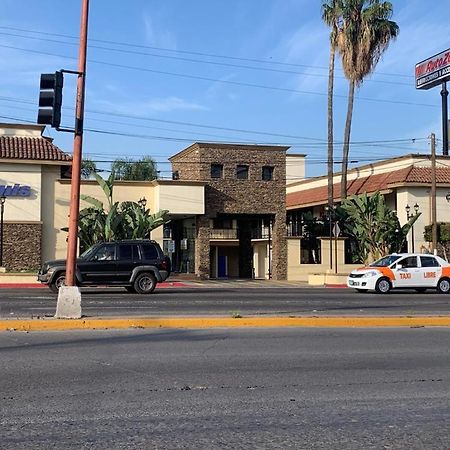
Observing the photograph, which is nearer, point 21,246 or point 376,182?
point 21,246

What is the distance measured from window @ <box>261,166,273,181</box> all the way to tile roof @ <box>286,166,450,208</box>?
6.25m

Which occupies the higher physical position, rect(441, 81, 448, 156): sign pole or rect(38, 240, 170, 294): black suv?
rect(441, 81, 448, 156): sign pole

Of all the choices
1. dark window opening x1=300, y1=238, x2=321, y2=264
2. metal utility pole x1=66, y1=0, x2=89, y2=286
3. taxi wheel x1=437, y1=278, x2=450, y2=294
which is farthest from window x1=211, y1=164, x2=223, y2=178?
metal utility pole x1=66, y1=0, x2=89, y2=286

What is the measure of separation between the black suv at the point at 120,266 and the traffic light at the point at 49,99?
10675 mm

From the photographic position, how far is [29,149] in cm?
3741

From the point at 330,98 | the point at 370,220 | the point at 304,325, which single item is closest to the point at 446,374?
the point at 304,325

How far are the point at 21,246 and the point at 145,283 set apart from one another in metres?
14.5

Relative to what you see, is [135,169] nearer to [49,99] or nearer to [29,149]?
[29,149]

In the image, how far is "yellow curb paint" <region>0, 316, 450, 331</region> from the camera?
13.1m

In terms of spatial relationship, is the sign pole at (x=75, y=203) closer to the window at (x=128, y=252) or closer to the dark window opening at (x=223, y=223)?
the window at (x=128, y=252)

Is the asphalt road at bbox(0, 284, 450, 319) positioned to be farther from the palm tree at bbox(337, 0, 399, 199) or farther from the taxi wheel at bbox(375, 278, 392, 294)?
the palm tree at bbox(337, 0, 399, 199)

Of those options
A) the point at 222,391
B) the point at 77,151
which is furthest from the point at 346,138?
the point at 222,391

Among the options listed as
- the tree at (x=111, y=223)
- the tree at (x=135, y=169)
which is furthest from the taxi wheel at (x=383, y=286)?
the tree at (x=135, y=169)

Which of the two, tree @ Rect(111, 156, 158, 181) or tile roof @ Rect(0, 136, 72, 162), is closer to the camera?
tile roof @ Rect(0, 136, 72, 162)
